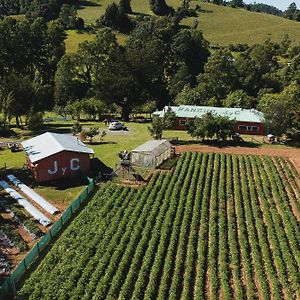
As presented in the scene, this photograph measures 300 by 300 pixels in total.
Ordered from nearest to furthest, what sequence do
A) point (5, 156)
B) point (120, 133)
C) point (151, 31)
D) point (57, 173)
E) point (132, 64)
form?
point (57, 173)
point (5, 156)
point (120, 133)
point (132, 64)
point (151, 31)

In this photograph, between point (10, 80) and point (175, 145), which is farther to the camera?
point (10, 80)

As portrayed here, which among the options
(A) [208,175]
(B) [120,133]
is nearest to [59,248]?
(A) [208,175]

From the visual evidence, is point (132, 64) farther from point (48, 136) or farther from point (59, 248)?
point (59, 248)

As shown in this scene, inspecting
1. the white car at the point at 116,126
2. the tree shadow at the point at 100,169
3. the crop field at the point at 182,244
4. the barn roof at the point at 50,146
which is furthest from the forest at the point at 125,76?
the crop field at the point at 182,244

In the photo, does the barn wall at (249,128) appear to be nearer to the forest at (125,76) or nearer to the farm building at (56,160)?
the forest at (125,76)

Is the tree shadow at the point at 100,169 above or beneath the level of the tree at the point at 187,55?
beneath

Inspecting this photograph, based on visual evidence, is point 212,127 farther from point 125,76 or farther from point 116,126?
point 125,76
